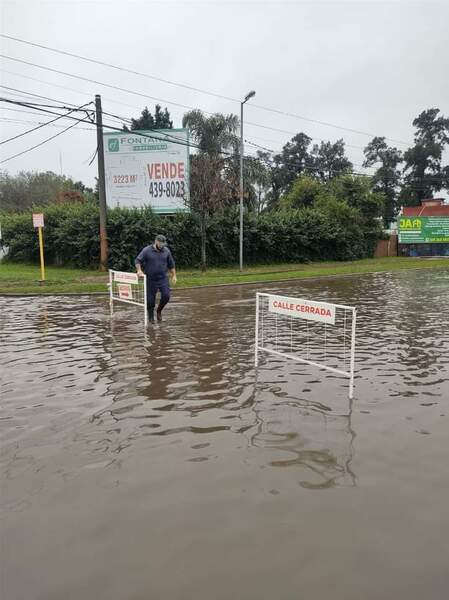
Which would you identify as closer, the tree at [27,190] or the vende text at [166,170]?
the vende text at [166,170]

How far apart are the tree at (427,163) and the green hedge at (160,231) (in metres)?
39.3

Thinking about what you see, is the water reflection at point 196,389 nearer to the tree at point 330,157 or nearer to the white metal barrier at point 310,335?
the white metal barrier at point 310,335

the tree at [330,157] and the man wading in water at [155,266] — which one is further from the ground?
the tree at [330,157]

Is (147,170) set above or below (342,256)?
above

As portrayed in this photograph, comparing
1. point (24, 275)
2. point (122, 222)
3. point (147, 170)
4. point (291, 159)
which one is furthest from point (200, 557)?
point (291, 159)

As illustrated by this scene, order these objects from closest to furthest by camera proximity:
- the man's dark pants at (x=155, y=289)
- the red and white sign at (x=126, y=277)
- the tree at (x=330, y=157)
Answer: the man's dark pants at (x=155, y=289) < the red and white sign at (x=126, y=277) < the tree at (x=330, y=157)

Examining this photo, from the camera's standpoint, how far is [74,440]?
451 cm

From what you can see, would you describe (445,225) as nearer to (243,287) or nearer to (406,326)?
(243,287)

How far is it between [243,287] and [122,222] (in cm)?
953

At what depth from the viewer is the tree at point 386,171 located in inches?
2704

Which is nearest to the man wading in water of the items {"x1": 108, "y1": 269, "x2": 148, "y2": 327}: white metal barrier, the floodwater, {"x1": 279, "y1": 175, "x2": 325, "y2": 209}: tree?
{"x1": 108, "y1": 269, "x2": 148, "y2": 327}: white metal barrier

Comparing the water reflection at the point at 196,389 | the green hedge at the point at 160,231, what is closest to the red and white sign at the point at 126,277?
the water reflection at the point at 196,389

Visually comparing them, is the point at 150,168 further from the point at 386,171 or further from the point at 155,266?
the point at 386,171

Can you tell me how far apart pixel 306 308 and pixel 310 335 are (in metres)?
3.48
